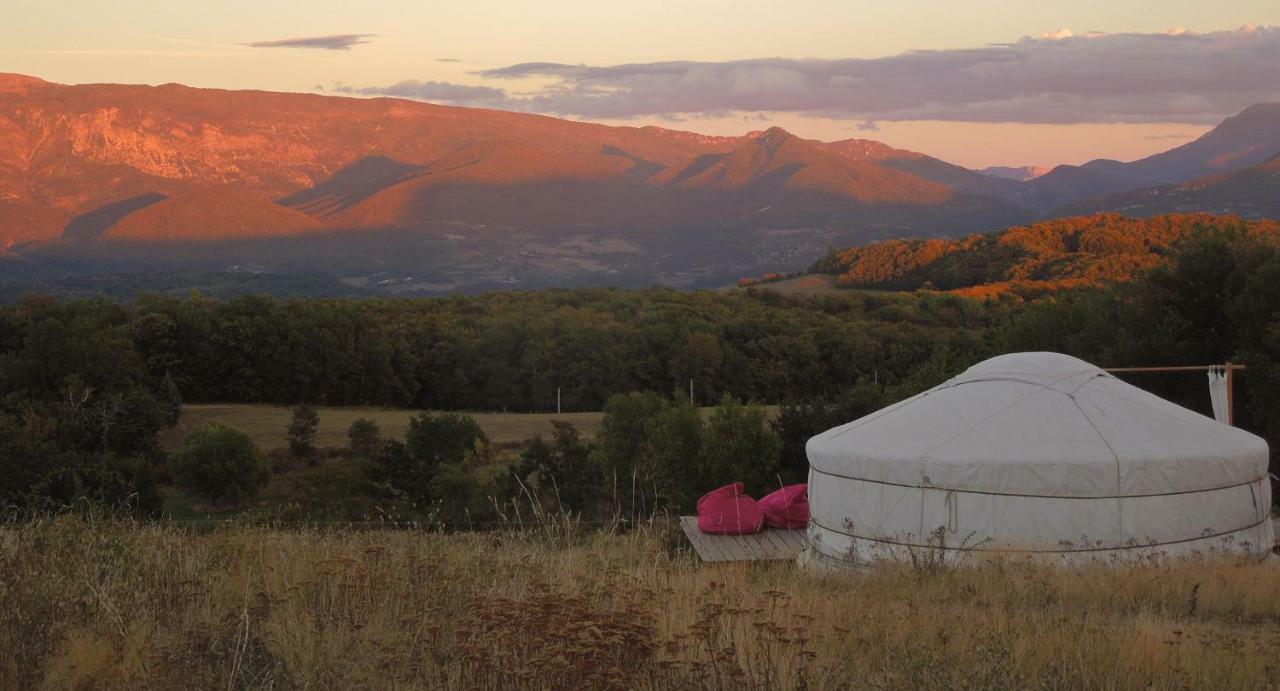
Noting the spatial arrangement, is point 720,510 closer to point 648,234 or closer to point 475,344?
point 475,344

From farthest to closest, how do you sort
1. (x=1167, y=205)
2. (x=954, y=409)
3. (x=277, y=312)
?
(x=1167, y=205) → (x=277, y=312) → (x=954, y=409)

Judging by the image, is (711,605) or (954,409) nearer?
(711,605)

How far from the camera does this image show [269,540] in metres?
5.95

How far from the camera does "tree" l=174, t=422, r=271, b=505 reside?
2609 cm

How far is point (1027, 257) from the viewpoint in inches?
2635

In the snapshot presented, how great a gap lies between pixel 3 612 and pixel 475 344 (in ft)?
146

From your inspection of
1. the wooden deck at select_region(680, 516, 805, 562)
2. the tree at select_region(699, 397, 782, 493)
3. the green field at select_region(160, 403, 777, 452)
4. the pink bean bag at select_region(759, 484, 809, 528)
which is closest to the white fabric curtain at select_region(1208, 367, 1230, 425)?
the pink bean bag at select_region(759, 484, 809, 528)

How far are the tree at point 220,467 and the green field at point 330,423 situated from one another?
5926mm

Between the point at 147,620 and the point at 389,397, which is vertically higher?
the point at 147,620

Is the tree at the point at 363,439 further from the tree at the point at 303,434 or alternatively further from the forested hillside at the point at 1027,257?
the forested hillside at the point at 1027,257

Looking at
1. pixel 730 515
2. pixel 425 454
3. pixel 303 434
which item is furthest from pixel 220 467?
pixel 730 515

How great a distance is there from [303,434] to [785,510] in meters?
23.1

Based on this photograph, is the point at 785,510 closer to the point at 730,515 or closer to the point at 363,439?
the point at 730,515

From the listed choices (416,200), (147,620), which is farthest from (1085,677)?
(416,200)
